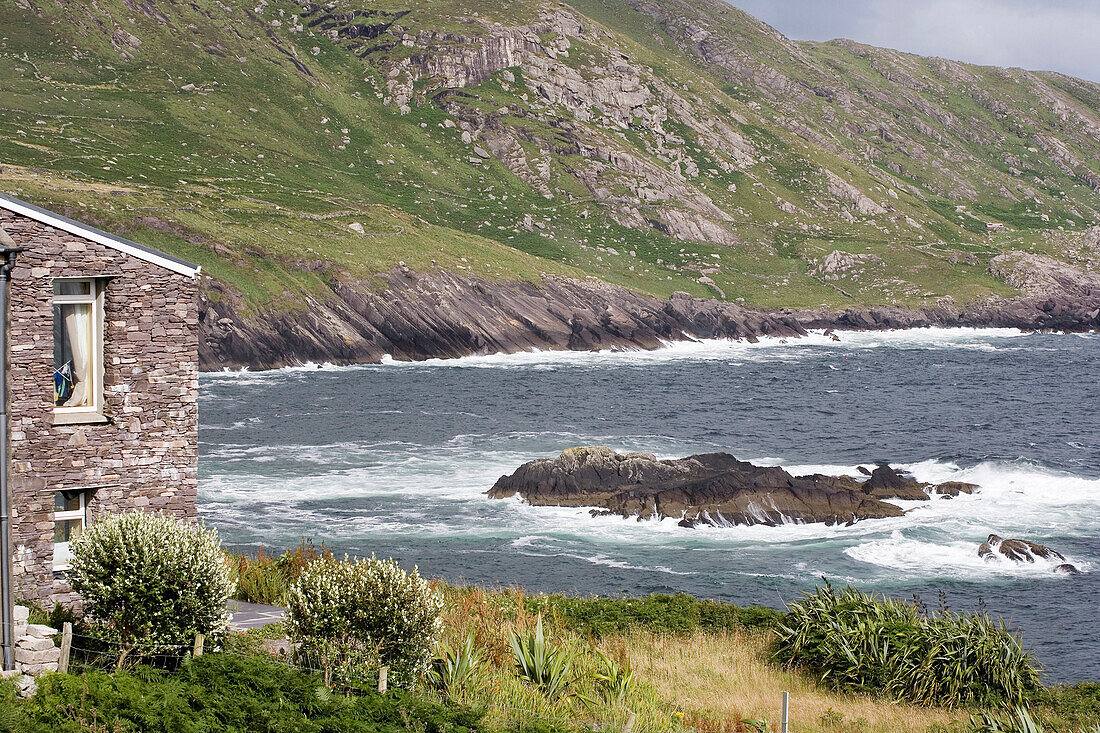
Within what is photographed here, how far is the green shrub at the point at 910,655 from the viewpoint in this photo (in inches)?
814

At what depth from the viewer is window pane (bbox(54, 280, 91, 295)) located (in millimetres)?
19469

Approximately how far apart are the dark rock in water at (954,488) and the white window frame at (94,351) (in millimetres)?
43369

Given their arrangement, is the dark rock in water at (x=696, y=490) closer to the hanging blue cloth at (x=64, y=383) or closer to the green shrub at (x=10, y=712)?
the hanging blue cloth at (x=64, y=383)

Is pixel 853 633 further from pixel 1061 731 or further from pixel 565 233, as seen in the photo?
pixel 565 233

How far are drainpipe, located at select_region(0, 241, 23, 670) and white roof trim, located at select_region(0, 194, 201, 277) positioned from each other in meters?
1.88

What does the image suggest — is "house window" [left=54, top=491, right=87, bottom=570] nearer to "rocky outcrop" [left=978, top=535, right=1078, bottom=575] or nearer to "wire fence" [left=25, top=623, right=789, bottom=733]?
"wire fence" [left=25, top=623, right=789, bottom=733]

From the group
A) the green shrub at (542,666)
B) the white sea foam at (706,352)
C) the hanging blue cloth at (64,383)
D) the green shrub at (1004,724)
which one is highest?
the white sea foam at (706,352)

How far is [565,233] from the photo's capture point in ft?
568

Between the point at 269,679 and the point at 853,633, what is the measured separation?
12.7m

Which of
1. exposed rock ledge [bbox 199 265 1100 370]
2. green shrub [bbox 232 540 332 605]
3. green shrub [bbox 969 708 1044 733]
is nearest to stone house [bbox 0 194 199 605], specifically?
green shrub [bbox 232 540 332 605]

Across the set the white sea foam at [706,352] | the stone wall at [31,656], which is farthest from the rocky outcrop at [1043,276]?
the stone wall at [31,656]

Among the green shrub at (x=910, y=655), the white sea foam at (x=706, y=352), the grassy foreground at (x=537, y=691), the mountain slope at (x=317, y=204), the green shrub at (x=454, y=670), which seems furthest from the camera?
the mountain slope at (x=317, y=204)

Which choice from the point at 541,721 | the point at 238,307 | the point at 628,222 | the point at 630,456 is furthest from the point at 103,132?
the point at 541,721

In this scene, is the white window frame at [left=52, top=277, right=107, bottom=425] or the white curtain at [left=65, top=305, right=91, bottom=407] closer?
the white window frame at [left=52, top=277, right=107, bottom=425]
